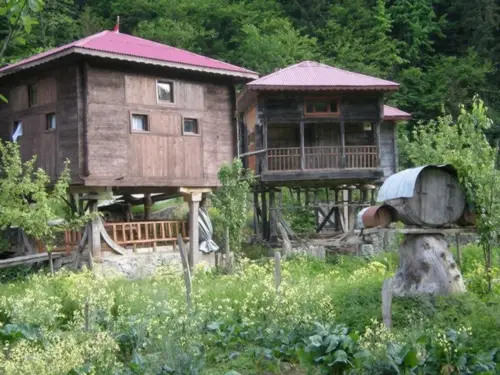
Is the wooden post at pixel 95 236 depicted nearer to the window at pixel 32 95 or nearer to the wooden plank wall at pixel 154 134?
the wooden plank wall at pixel 154 134

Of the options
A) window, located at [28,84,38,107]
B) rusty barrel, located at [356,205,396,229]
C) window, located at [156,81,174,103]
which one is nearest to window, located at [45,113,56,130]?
window, located at [28,84,38,107]

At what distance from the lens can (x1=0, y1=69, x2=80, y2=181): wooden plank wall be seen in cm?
2036

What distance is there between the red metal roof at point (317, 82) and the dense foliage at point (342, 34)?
15.2 meters

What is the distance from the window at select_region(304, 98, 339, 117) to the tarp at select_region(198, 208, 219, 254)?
601cm

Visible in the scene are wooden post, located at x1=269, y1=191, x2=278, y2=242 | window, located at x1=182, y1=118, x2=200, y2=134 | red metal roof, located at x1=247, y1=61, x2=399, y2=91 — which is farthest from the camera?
wooden post, located at x1=269, y1=191, x2=278, y2=242

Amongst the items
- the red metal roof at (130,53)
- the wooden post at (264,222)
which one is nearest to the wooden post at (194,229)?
the red metal roof at (130,53)

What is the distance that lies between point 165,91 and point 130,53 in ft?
7.78

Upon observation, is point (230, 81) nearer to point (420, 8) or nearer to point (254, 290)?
point (254, 290)

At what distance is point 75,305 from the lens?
42.7 feet

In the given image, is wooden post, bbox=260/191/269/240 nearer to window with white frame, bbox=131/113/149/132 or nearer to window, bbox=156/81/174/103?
window, bbox=156/81/174/103

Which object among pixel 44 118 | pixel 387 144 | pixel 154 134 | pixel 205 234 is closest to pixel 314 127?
pixel 205 234

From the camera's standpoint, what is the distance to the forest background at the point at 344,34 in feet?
139

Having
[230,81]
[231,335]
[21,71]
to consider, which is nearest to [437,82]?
[230,81]

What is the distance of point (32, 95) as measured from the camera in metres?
22.3
